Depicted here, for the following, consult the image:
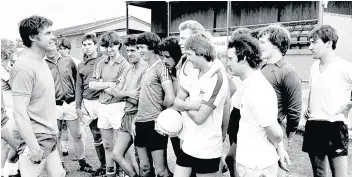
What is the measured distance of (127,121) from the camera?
4.41 metres

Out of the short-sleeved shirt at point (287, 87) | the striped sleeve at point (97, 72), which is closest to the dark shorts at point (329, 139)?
the short-sleeved shirt at point (287, 87)

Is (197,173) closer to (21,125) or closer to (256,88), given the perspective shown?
(256,88)

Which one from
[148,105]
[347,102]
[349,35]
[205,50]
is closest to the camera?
[205,50]

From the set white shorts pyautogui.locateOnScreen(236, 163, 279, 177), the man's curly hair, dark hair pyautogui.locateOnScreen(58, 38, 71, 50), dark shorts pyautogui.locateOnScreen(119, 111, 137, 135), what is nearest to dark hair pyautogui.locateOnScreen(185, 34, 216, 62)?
white shorts pyautogui.locateOnScreen(236, 163, 279, 177)

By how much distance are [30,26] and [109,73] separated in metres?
1.97

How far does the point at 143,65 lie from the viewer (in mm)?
4582

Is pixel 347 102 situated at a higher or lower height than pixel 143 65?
lower

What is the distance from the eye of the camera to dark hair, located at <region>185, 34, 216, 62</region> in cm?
311

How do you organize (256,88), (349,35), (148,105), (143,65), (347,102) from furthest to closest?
(349,35)
(143,65)
(148,105)
(347,102)
(256,88)

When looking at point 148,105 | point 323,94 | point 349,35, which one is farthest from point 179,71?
point 349,35

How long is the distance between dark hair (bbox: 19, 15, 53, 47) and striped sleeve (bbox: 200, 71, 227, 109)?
1475 mm

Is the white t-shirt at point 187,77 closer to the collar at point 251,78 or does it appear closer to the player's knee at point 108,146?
the collar at point 251,78

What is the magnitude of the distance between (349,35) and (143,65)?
1389cm

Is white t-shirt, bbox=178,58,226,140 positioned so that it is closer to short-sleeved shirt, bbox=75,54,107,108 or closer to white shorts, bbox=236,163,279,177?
white shorts, bbox=236,163,279,177
